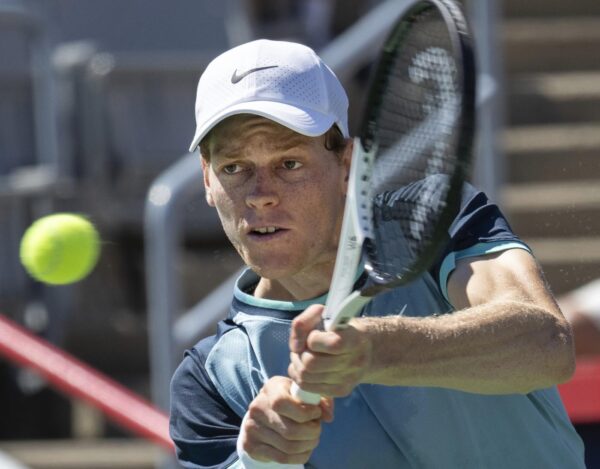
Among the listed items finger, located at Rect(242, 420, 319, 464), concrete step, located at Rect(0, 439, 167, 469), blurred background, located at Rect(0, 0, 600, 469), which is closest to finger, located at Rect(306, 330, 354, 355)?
finger, located at Rect(242, 420, 319, 464)

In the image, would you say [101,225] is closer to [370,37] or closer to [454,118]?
[370,37]

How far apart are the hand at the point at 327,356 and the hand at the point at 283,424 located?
0.34ft

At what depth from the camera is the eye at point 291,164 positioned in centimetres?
249

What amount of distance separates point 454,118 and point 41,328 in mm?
5225

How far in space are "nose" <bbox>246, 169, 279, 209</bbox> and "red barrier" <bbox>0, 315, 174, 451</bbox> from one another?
7.20 ft

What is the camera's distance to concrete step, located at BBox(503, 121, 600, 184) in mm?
6262

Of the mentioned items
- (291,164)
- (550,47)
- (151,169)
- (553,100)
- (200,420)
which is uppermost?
(291,164)

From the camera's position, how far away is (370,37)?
16.6 feet

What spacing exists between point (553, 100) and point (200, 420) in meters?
4.35

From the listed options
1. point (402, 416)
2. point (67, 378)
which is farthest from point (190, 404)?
point (67, 378)

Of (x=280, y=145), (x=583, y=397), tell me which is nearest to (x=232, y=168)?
(x=280, y=145)

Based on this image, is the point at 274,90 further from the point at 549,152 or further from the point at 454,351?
the point at 549,152

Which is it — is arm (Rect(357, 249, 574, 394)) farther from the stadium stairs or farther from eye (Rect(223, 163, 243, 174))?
the stadium stairs

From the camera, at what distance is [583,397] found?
3904mm
